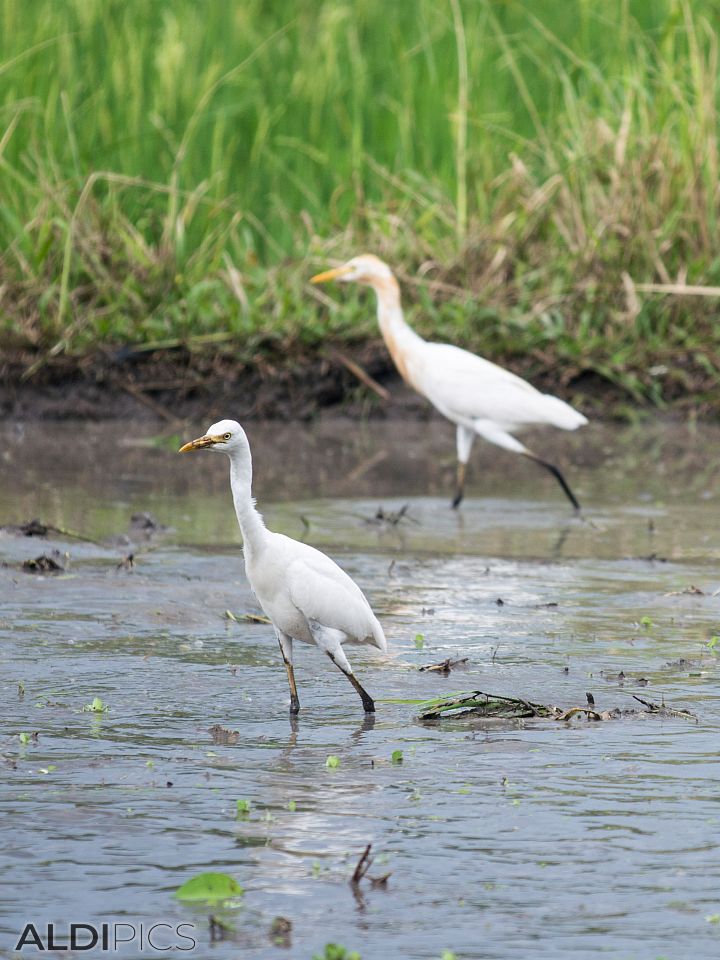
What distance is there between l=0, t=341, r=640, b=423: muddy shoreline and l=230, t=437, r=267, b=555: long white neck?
21.9ft

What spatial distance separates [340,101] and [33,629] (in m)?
8.69

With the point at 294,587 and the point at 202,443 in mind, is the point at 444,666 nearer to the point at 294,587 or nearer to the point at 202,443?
the point at 294,587

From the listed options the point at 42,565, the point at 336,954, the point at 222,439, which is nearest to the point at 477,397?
the point at 42,565

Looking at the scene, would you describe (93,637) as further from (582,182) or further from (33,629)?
(582,182)

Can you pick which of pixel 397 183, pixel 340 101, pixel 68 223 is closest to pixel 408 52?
pixel 340 101

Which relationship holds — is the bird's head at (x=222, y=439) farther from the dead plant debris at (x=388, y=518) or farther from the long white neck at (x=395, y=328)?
the long white neck at (x=395, y=328)

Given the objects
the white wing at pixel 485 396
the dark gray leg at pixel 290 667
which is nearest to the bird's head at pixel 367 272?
the white wing at pixel 485 396

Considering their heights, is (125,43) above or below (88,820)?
below

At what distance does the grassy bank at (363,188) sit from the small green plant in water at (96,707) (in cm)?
684

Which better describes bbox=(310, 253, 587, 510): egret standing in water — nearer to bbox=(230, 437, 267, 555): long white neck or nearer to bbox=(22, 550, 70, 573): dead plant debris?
bbox=(22, 550, 70, 573): dead plant debris

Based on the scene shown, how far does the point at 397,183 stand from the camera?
1231 cm

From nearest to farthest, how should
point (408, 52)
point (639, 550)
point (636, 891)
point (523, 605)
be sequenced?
1. point (636, 891)
2. point (523, 605)
3. point (639, 550)
4. point (408, 52)

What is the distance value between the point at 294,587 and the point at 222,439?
46 centimetres

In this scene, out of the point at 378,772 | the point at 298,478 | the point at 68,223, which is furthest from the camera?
the point at 68,223
